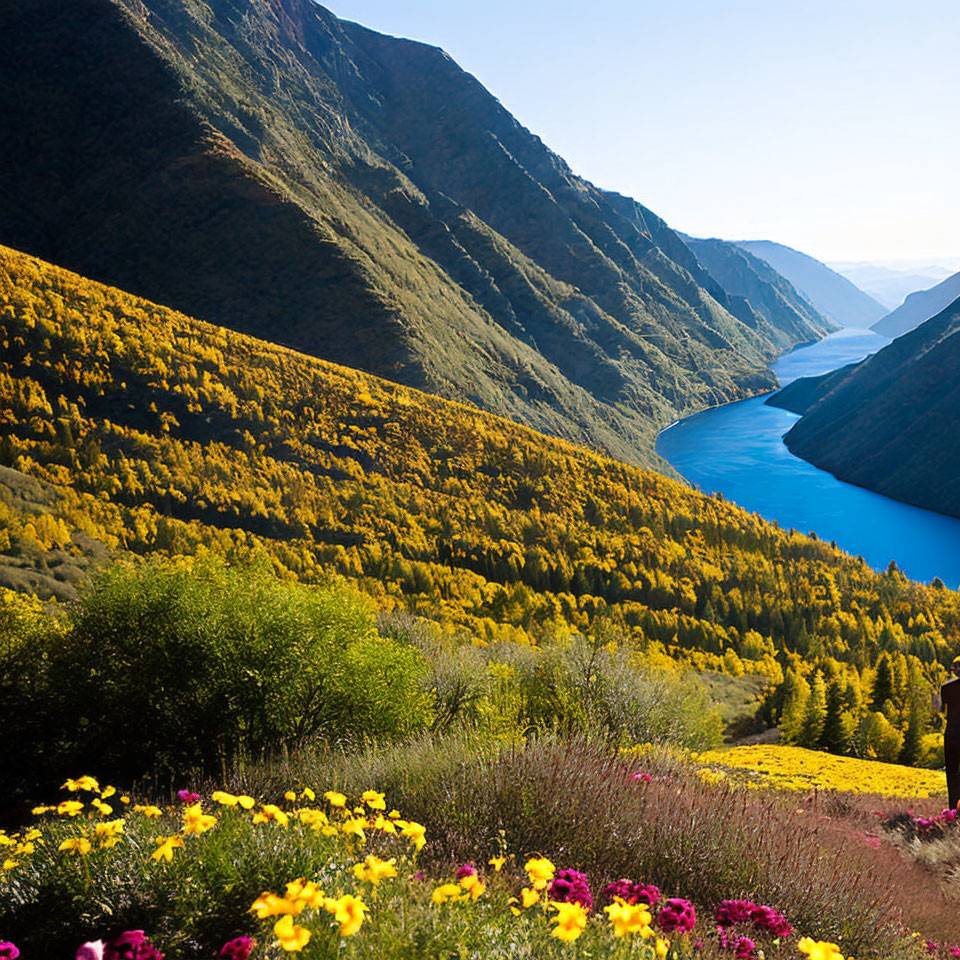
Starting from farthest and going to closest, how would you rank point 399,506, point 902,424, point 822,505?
point 902,424 → point 822,505 → point 399,506

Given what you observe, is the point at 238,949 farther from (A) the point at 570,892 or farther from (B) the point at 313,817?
(A) the point at 570,892

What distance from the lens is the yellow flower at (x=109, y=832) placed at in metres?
4.24

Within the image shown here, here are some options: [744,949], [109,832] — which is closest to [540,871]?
[744,949]

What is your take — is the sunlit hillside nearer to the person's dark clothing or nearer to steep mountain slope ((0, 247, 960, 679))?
steep mountain slope ((0, 247, 960, 679))

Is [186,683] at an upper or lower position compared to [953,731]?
lower

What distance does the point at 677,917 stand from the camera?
411 cm

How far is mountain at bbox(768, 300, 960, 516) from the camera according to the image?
445 ft

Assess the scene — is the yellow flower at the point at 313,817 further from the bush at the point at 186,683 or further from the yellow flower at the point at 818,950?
the bush at the point at 186,683

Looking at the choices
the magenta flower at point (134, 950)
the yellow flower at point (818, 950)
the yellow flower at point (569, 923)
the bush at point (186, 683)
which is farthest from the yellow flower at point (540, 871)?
the bush at point (186, 683)

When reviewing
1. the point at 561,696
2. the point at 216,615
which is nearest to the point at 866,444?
the point at 561,696

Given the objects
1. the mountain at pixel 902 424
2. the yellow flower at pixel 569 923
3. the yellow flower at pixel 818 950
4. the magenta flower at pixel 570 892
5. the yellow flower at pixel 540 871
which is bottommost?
the magenta flower at pixel 570 892

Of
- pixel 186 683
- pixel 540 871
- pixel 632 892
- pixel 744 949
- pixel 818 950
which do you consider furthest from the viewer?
pixel 186 683

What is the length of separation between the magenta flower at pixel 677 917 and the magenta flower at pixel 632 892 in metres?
0.16

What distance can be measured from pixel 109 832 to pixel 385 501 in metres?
73.6
